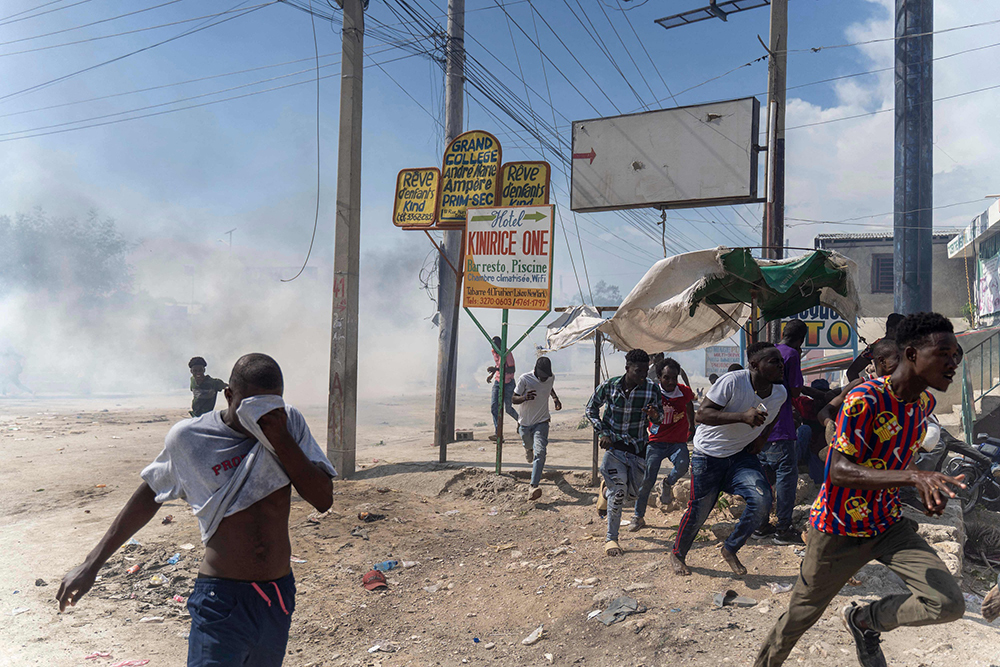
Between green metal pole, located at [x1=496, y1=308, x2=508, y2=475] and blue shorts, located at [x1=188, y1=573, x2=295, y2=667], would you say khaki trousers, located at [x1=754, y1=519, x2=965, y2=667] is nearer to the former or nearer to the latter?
blue shorts, located at [x1=188, y1=573, x2=295, y2=667]

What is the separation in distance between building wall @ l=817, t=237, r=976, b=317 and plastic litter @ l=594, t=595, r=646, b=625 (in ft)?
76.3

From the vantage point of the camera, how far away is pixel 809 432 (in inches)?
232

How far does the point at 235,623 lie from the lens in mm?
2152

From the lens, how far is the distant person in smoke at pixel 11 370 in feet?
87.1

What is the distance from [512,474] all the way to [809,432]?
4005 millimetres

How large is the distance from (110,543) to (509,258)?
6968 mm

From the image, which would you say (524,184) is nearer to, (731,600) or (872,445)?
(731,600)

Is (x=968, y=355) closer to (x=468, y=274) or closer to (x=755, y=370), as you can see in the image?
(x=468, y=274)

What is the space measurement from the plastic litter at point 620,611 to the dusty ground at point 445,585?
8cm

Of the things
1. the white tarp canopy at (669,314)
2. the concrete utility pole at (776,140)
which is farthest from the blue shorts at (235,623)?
the concrete utility pole at (776,140)

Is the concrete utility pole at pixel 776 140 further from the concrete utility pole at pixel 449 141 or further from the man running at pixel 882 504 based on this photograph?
the man running at pixel 882 504

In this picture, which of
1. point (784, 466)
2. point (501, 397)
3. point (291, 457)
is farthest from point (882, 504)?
point (501, 397)

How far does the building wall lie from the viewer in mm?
26047

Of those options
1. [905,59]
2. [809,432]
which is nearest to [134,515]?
[809,432]
